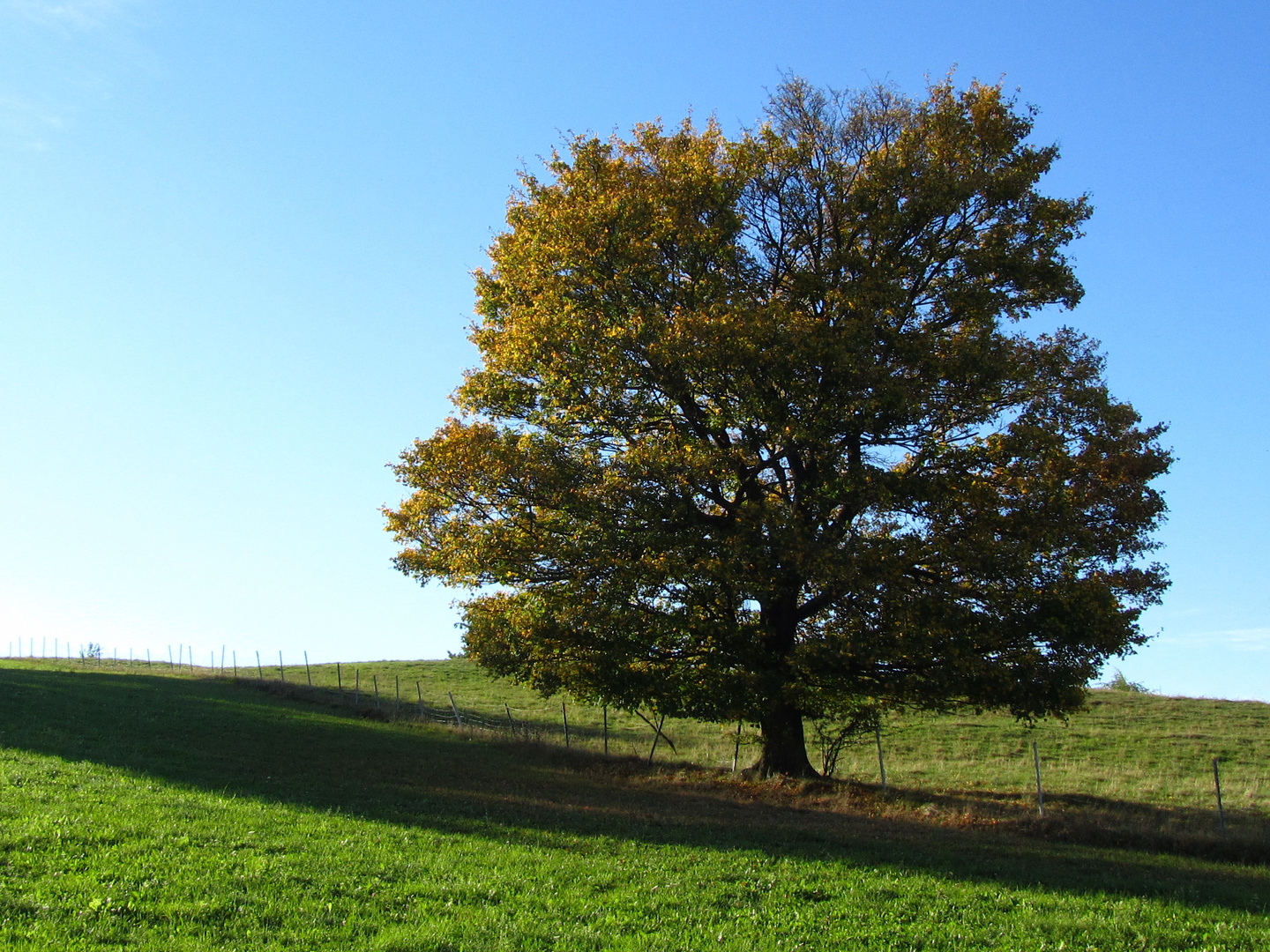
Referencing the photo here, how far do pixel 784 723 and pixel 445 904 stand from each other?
14.4 m

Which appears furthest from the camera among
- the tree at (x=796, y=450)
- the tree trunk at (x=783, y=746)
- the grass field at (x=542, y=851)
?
the tree trunk at (x=783, y=746)

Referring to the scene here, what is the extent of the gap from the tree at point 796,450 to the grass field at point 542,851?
126 inches

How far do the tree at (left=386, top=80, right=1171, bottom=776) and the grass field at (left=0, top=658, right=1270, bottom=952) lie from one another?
319 centimetres

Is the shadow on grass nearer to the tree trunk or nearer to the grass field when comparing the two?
the grass field

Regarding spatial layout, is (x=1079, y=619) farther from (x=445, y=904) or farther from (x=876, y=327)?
(x=445, y=904)

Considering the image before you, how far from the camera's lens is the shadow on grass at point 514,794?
14.3 metres

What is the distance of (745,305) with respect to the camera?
65.6 ft

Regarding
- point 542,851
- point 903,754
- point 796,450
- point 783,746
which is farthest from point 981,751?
point 542,851

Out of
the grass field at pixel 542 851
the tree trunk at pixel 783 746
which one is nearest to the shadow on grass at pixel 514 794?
the grass field at pixel 542 851

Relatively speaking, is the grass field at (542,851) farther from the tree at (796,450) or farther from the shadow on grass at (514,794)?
the tree at (796,450)

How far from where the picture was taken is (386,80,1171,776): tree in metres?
19.1

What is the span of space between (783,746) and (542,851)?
11.2m

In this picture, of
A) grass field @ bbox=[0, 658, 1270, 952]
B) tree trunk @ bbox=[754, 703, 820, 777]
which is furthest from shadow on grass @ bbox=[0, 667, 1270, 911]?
tree trunk @ bbox=[754, 703, 820, 777]

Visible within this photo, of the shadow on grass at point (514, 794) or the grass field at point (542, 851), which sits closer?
the grass field at point (542, 851)
